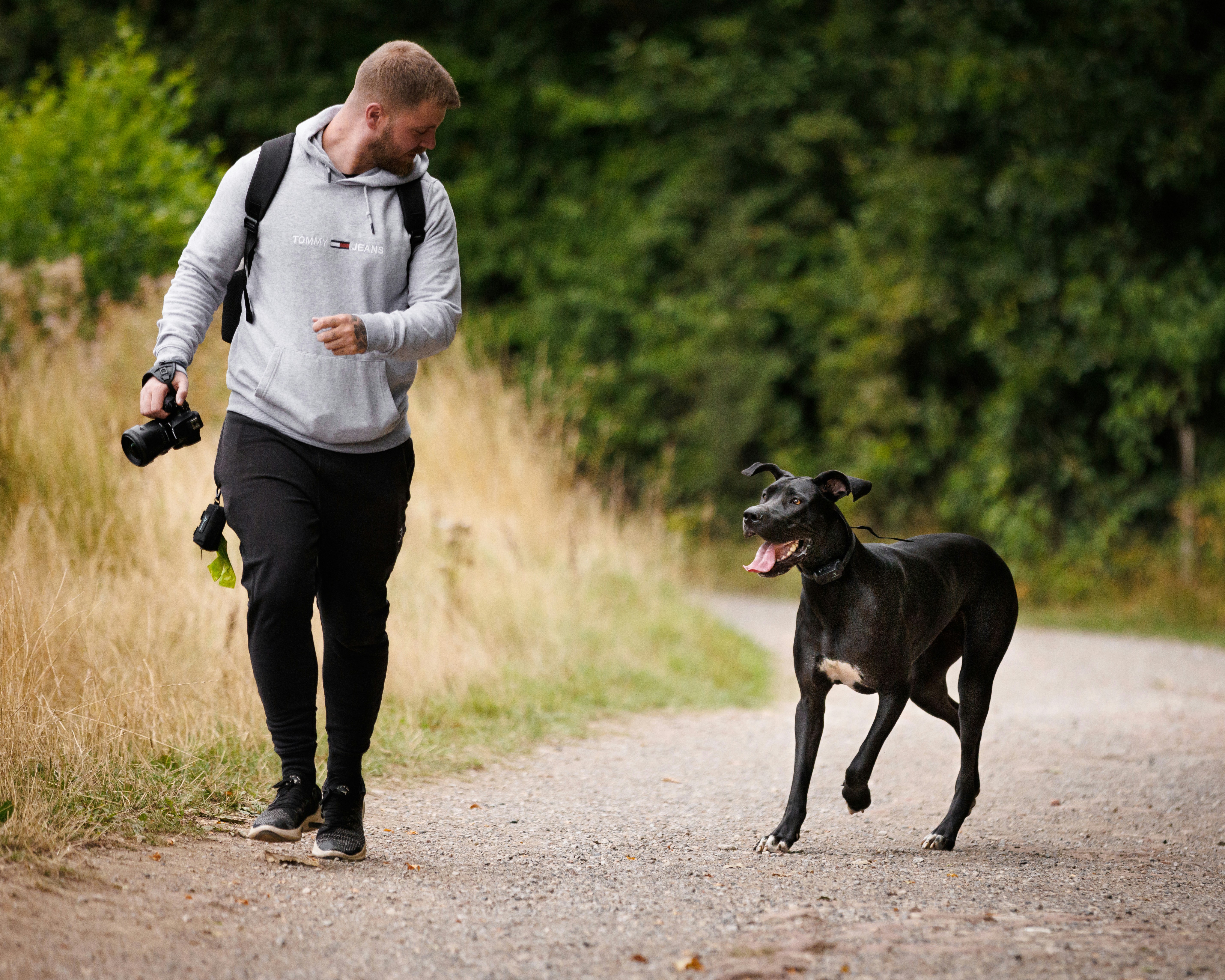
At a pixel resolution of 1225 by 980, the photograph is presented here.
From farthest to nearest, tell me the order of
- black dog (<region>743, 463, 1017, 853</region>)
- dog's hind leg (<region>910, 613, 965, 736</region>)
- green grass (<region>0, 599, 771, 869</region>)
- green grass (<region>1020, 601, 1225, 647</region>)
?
green grass (<region>1020, 601, 1225, 647</region>) < dog's hind leg (<region>910, 613, 965, 736</region>) < black dog (<region>743, 463, 1017, 853</region>) < green grass (<region>0, 599, 771, 869</region>)

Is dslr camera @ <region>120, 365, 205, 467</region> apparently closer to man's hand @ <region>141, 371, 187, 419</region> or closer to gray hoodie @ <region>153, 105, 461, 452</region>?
man's hand @ <region>141, 371, 187, 419</region>

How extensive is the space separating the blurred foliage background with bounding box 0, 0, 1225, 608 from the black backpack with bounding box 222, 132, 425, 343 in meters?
6.16

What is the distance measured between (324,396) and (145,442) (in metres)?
0.48

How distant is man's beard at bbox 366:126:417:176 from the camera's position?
3627 millimetres

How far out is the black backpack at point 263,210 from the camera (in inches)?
143

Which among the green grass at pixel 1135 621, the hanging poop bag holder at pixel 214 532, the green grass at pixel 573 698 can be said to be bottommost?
the green grass at pixel 1135 621

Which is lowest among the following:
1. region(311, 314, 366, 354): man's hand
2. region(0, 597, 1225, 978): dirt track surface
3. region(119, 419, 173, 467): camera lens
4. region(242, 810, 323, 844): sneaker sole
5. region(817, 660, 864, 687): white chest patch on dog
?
region(0, 597, 1225, 978): dirt track surface

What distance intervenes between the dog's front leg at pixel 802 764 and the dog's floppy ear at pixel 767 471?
0.65 metres

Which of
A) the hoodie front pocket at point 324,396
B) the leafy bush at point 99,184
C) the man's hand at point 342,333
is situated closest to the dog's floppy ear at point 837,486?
the hoodie front pocket at point 324,396

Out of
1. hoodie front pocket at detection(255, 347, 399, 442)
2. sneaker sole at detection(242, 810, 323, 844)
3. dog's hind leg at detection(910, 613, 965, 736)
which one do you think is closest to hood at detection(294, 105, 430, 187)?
hoodie front pocket at detection(255, 347, 399, 442)

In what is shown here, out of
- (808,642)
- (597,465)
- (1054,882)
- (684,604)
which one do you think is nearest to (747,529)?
(808,642)

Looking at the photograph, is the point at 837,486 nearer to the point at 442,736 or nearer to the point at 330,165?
the point at 330,165

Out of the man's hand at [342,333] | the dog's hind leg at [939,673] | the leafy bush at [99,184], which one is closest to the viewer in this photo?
the man's hand at [342,333]

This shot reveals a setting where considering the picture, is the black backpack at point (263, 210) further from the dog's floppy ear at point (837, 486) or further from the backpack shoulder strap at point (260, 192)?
the dog's floppy ear at point (837, 486)
